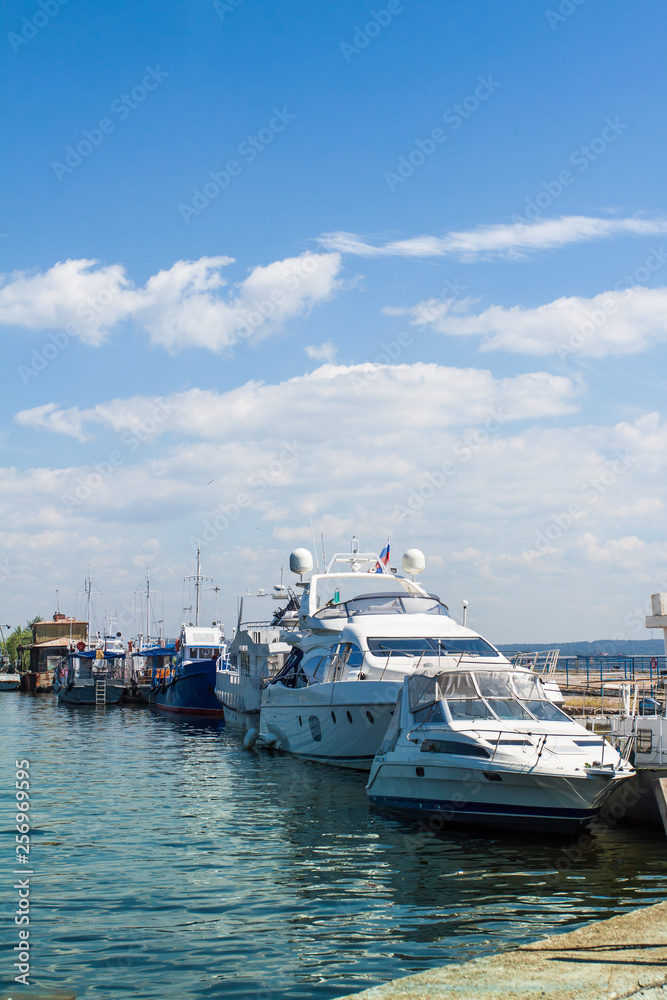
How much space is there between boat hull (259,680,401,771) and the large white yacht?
3 centimetres

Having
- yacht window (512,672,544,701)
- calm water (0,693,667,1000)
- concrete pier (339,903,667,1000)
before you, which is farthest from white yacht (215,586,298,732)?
concrete pier (339,903,667,1000)

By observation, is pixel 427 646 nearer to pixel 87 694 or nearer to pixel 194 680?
pixel 194 680

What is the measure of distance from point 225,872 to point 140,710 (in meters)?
47.0

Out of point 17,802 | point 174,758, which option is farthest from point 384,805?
point 174,758

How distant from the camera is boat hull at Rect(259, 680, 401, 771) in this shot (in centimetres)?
2166

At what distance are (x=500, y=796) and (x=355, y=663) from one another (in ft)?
32.4

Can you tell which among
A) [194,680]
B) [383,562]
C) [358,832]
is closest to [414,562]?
[383,562]

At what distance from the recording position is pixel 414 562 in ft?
111

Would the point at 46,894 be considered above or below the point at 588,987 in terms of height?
below

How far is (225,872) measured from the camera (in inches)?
498

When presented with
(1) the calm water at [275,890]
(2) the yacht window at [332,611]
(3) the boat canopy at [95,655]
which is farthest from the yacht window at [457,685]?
(3) the boat canopy at [95,655]

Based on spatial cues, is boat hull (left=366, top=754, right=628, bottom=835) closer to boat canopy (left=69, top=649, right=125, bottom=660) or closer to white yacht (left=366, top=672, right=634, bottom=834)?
white yacht (left=366, top=672, right=634, bottom=834)

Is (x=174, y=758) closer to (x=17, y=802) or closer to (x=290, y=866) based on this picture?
(x=17, y=802)

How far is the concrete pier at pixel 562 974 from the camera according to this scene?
6.22 metres
